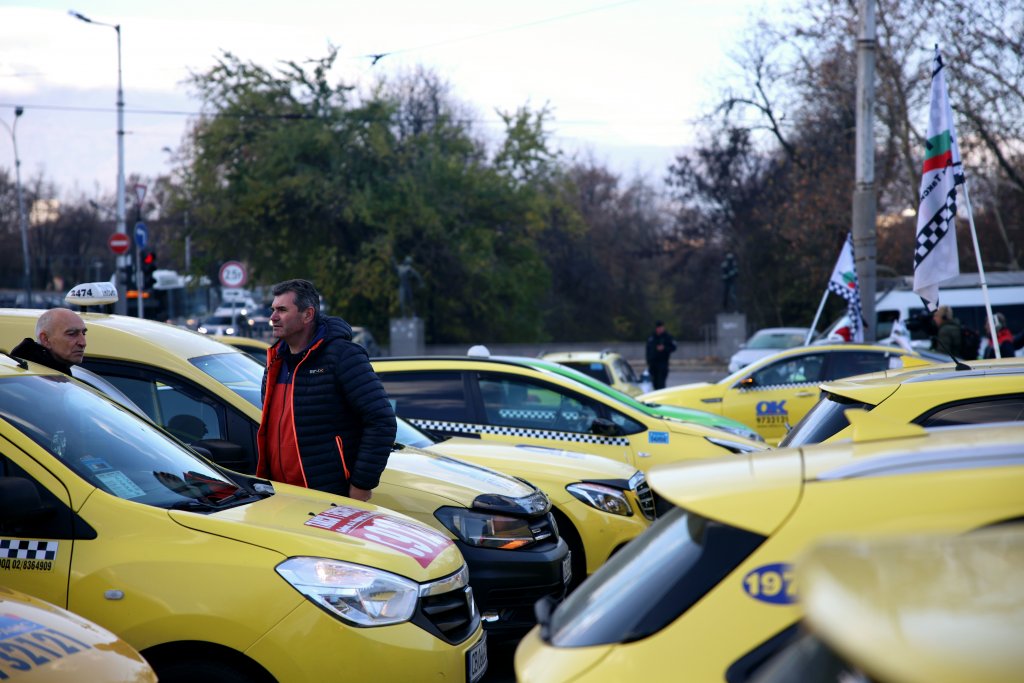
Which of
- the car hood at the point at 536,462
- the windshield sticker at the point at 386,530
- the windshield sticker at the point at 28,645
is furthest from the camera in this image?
the car hood at the point at 536,462

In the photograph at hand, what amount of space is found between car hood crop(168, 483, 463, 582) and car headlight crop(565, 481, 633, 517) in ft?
7.41

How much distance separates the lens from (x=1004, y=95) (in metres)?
26.1

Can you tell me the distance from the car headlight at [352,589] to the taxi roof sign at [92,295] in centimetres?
391

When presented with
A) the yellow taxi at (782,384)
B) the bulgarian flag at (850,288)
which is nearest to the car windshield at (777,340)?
the bulgarian flag at (850,288)

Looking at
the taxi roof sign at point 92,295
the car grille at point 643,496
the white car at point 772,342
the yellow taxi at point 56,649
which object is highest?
the taxi roof sign at point 92,295

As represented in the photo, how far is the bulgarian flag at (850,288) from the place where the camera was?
683 inches

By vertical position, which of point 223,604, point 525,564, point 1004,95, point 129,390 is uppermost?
point 1004,95

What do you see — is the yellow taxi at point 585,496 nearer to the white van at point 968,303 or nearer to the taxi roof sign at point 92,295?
the taxi roof sign at point 92,295

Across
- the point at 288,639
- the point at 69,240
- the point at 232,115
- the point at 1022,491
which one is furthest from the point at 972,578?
the point at 69,240

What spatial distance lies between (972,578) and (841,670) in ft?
0.67

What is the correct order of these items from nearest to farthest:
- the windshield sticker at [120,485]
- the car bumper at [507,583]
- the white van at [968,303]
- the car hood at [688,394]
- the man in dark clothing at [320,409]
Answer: the windshield sticker at [120,485]
the man in dark clothing at [320,409]
the car bumper at [507,583]
the car hood at [688,394]
the white van at [968,303]

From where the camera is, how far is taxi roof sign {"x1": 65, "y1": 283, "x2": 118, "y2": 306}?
23.4 feet

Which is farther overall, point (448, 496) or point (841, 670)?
point (448, 496)

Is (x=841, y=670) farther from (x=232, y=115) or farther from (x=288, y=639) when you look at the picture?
(x=232, y=115)
